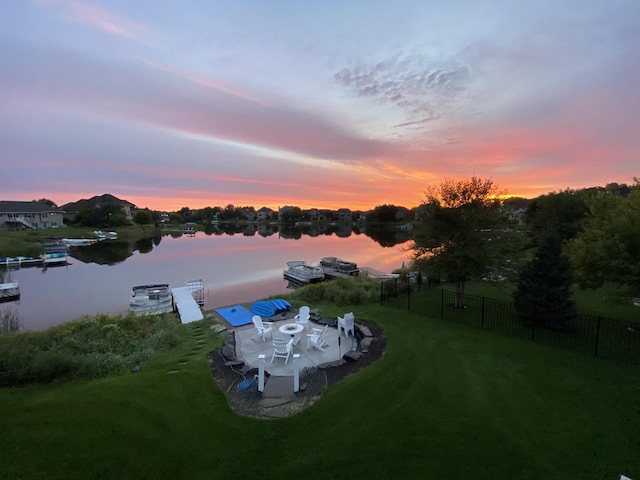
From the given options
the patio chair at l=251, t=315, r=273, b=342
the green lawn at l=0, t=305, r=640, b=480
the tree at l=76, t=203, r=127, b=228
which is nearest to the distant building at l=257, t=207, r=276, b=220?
the tree at l=76, t=203, r=127, b=228

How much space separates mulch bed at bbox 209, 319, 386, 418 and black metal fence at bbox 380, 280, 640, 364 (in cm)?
474

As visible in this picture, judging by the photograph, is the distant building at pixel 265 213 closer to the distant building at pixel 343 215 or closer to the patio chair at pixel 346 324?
the distant building at pixel 343 215

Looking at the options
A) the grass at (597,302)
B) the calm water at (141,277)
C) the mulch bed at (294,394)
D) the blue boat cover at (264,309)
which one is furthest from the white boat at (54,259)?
the grass at (597,302)

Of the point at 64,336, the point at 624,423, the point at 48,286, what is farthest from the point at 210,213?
the point at 624,423

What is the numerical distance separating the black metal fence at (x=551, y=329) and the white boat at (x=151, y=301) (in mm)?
13032

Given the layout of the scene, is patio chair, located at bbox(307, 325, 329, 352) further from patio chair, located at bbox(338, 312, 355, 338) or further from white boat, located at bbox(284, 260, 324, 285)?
white boat, located at bbox(284, 260, 324, 285)

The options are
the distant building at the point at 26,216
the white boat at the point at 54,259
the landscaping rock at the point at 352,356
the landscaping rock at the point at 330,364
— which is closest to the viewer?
the landscaping rock at the point at 330,364

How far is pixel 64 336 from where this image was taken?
1058cm

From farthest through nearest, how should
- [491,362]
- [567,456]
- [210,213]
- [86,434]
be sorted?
1. [210,213]
2. [491,362]
3. [86,434]
4. [567,456]

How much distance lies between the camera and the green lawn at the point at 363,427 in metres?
4.93

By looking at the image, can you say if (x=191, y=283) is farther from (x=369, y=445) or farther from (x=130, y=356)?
(x=369, y=445)

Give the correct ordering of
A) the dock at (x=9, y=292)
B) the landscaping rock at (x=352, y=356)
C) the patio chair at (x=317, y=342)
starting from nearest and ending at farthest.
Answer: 1. the landscaping rock at (x=352, y=356)
2. the patio chair at (x=317, y=342)
3. the dock at (x=9, y=292)

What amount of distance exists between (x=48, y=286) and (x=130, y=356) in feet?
79.5

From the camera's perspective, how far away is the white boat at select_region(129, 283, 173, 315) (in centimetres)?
1834
